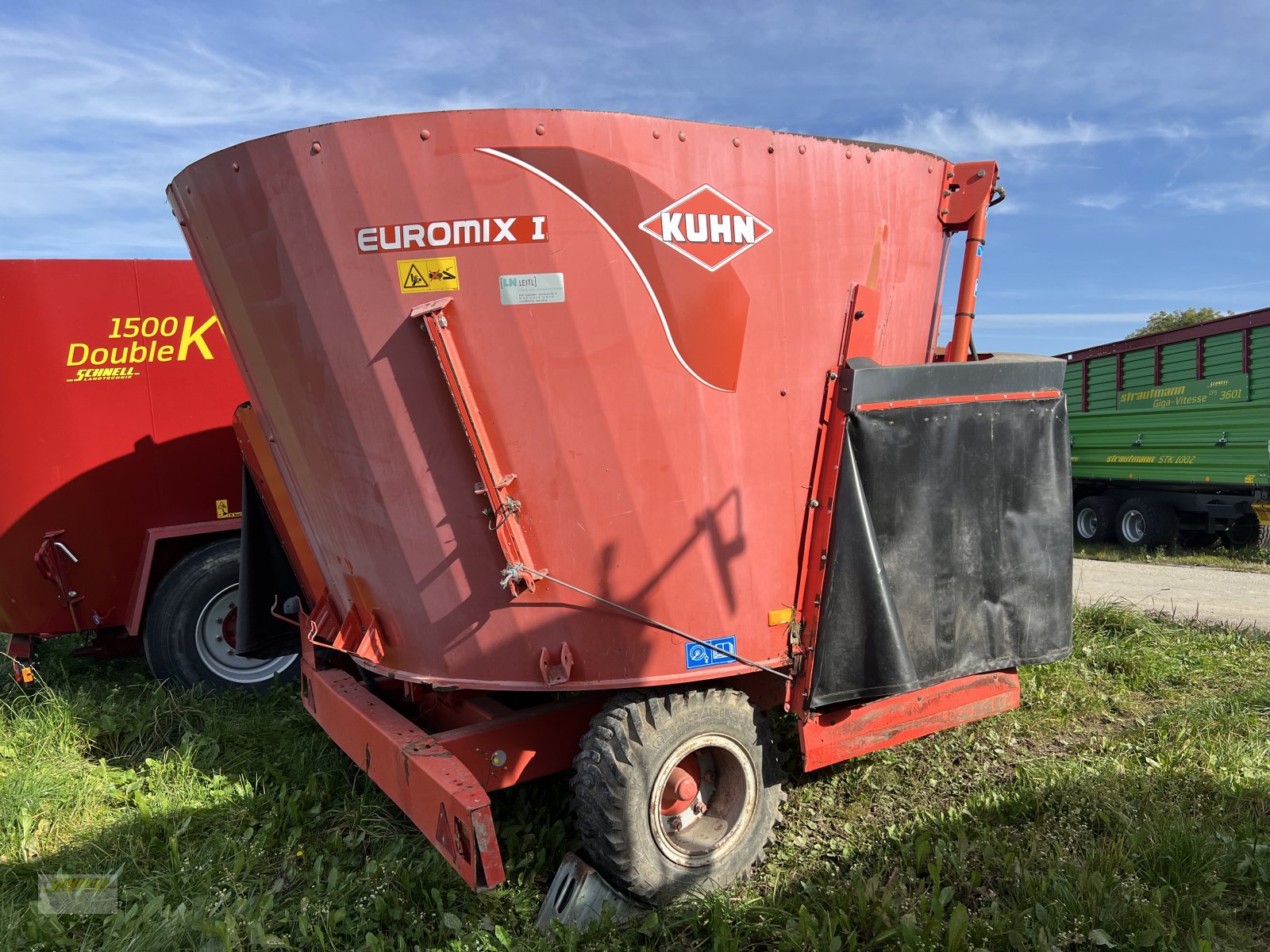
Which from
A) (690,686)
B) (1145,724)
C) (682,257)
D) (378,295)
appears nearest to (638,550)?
(690,686)

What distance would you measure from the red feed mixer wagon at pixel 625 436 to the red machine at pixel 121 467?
2186 mm

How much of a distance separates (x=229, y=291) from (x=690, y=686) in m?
2.38

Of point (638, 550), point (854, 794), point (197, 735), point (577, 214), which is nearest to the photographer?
point (577, 214)

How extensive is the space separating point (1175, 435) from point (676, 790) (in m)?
11.9

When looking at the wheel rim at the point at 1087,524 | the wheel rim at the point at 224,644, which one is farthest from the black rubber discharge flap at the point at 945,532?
the wheel rim at the point at 1087,524

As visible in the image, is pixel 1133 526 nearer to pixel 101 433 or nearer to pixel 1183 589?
pixel 1183 589

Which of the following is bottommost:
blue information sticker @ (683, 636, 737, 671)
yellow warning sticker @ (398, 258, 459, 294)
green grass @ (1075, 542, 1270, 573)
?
green grass @ (1075, 542, 1270, 573)

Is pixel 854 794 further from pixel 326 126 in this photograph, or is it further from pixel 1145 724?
pixel 326 126

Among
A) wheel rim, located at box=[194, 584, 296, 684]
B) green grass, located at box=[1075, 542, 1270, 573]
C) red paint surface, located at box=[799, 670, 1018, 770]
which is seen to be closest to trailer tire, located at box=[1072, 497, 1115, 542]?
green grass, located at box=[1075, 542, 1270, 573]

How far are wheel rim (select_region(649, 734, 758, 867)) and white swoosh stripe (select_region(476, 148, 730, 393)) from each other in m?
1.37

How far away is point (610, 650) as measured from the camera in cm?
321

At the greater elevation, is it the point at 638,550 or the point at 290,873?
the point at 638,550

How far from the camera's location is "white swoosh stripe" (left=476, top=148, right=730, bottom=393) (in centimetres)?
294

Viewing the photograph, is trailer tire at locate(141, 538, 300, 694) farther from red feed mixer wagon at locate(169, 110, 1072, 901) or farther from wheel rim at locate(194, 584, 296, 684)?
red feed mixer wagon at locate(169, 110, 1072, 901)
